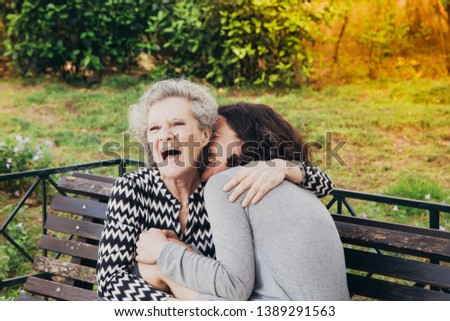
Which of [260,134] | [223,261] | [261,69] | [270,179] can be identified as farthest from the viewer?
[261,69]

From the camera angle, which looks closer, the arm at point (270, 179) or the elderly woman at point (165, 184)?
the arm at point (270, 179)

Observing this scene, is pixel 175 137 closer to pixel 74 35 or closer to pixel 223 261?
pixel 223 261

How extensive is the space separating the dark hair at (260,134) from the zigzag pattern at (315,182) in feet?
0.29

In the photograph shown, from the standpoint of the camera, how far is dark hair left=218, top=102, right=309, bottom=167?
269 centimetres

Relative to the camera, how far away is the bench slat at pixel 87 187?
11.3 feet

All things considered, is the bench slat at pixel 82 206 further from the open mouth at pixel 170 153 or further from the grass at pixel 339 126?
the grass at pixel 339 126

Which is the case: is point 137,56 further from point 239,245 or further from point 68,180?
point 239,245

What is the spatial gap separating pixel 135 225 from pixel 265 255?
59 cm

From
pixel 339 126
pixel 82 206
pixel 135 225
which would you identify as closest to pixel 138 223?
pixel 135 225

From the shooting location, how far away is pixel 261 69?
8289 millimetres

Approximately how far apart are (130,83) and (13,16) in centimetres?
159

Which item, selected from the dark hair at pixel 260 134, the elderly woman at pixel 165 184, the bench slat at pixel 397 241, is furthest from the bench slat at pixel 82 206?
the bench slat at pixel 397 241

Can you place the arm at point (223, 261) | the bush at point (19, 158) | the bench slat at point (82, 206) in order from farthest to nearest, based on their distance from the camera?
the bush at point (19, 158)
the bench slat at point (82, 206)
the arm at point (223, 261)

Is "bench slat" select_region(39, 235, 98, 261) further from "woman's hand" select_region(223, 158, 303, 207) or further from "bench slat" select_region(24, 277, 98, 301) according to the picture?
"woman's hand" select_region(223, 158, 303, 207)
